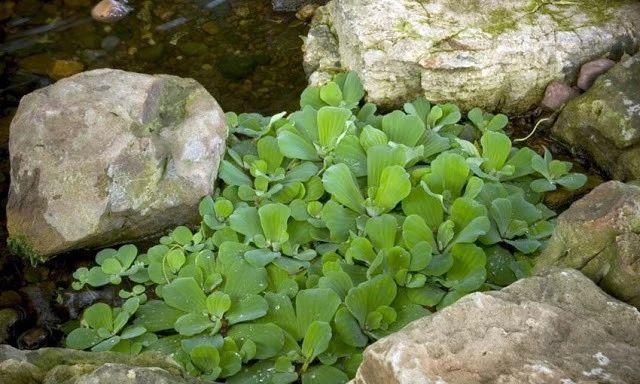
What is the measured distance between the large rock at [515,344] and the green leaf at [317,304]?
2.39 ft

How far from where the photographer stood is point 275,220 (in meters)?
2.60

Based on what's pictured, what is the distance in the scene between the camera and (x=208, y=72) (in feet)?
12.0

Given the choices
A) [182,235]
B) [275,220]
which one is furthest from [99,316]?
[275,220]

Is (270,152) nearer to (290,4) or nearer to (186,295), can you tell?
(186,295)

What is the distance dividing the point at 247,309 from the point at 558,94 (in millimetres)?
1803

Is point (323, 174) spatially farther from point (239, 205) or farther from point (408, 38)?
point (408, 38)

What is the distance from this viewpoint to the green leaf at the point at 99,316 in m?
2.47

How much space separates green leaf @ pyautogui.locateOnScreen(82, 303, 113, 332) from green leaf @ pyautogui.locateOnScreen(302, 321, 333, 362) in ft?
2.37

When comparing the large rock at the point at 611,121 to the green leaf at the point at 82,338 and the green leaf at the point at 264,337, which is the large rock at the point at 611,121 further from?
the green leaf at the point at 82,338

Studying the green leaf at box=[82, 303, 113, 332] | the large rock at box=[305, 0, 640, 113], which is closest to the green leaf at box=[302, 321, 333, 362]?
the green leaf at box=[82, 303, 113, 332]

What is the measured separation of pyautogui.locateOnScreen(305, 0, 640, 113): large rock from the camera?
3186 mm

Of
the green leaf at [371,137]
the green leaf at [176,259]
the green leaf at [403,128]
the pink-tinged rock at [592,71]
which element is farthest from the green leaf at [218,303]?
the pink-tinged rock at [592,71]

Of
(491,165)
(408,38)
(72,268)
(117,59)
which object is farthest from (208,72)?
(491,165)

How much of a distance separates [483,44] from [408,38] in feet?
1.10
